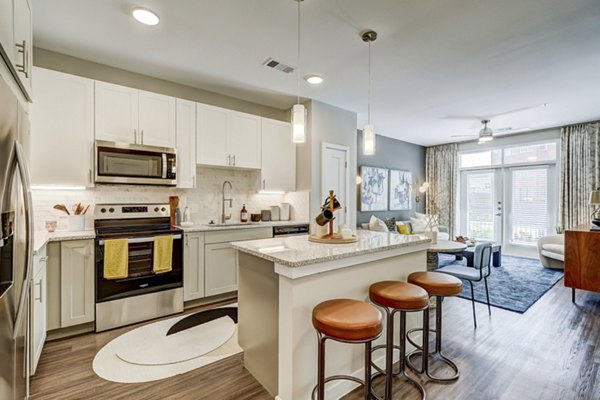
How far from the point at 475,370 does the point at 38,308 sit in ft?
10.9

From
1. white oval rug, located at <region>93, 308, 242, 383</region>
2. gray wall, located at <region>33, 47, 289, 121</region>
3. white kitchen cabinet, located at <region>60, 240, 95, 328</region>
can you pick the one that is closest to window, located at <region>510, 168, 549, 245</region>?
gray wall, located at <region>33, 47, 289, 121</region>

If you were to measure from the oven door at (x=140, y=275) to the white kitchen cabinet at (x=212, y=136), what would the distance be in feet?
3.58

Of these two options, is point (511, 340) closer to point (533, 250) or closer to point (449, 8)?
point (449, 8)

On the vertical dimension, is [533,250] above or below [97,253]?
below

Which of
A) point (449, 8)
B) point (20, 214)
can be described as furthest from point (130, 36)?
point (449, 8)

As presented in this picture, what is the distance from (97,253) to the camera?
8.61 ft

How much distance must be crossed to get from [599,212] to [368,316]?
4.82 metres

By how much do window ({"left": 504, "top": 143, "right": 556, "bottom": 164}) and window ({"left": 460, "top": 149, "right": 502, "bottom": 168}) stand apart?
0.59 ft

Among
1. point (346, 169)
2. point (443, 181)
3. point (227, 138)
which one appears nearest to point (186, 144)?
point (227, 138)

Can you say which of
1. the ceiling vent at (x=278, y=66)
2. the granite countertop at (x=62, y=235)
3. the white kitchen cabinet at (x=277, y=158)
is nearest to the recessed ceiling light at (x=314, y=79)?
the ceiling vent at (x=278, y=66)

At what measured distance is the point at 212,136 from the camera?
363 centimetres

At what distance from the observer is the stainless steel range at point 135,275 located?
106 inches

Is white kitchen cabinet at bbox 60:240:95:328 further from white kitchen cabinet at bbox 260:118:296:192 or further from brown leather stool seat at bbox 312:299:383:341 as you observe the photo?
brown leather stool seat at bbox 312:299:383:341

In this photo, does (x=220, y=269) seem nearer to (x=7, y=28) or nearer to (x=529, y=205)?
(x=7, y=28)
